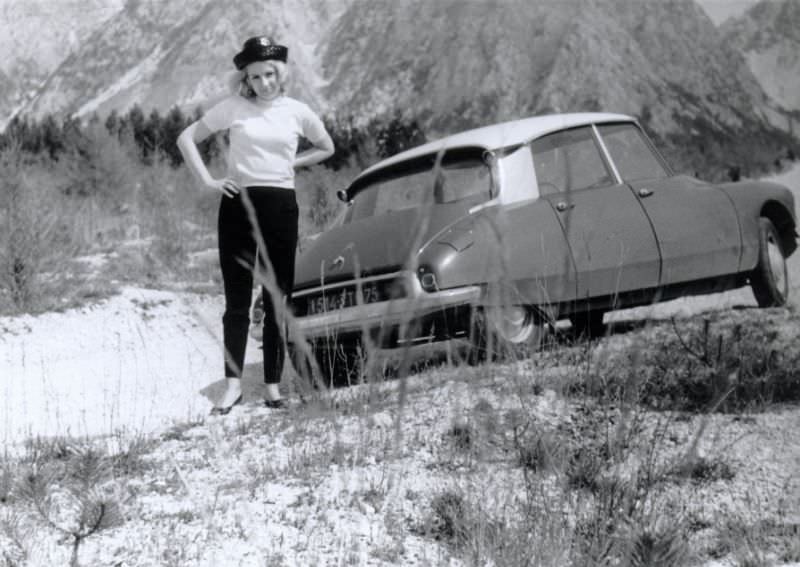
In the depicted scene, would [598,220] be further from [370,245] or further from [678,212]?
[370,245]

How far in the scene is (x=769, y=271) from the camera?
6.87 m

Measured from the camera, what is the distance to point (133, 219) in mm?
21750

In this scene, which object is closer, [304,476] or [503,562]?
[503,562]

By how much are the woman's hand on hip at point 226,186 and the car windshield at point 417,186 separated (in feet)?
4.10

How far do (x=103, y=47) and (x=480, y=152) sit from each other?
553 feet

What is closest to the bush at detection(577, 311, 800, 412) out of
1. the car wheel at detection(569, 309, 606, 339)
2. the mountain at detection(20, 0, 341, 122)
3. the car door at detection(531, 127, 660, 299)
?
the car door at detection(531, 127, 660, 299)

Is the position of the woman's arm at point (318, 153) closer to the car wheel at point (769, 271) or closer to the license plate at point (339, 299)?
the license plate at point (339, 299)

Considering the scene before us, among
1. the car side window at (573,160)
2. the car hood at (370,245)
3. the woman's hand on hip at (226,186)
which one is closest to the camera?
the woman's hand on hip at (226,186)

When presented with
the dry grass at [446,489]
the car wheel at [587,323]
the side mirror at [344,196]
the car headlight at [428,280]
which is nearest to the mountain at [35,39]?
the side mirror at [344,196]

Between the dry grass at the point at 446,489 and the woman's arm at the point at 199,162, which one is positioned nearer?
the dry grass at the point at 446,489

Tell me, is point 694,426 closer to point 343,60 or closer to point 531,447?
point 531,447

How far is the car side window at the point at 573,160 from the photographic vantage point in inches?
236

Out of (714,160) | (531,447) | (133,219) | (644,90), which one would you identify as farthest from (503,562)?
(644,90)

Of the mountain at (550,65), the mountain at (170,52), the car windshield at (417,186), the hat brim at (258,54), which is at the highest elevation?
the mountain at (170,52)
